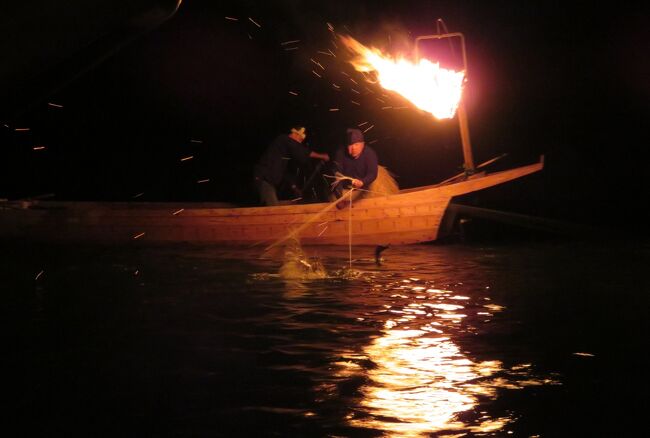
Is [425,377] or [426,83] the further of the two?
[426,83]

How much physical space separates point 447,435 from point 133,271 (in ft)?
27.7

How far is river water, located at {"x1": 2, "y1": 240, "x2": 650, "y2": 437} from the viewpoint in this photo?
459cm

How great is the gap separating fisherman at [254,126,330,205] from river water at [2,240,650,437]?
10.0ft

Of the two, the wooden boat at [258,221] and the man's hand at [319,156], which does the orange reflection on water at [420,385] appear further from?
the man's hand at [319,156]

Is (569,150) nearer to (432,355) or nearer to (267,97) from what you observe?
(267,97)

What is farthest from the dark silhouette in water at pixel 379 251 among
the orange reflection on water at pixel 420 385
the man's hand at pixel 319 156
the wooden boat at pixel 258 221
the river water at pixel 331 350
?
the orange reflection on water at pixel 420 385

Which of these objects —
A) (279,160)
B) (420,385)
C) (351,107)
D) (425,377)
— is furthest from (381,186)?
(351,107)

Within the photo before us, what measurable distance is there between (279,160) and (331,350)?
28.6 feet

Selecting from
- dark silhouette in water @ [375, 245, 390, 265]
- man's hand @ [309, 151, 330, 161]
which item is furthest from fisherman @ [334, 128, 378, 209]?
dark silhouette in water @ [375, 245, 390, 265]

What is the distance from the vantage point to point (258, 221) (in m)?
14.6

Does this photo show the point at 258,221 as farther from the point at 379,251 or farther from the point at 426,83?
the point at 426,83

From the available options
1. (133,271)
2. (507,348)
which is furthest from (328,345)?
(133,271)

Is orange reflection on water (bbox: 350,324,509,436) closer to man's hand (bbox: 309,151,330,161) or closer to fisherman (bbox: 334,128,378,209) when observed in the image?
fisherman (bbox: 334,128,378,209)

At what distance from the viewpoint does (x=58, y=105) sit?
1234 inches
